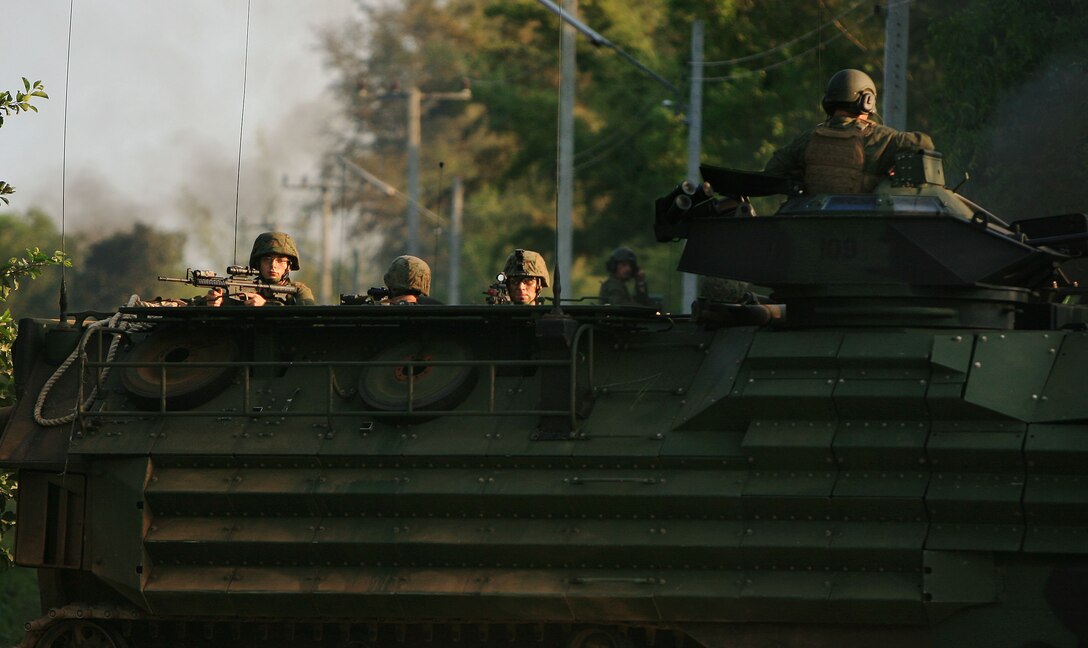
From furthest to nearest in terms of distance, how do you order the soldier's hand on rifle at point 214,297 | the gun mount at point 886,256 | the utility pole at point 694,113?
the utility pole at point 694,113, the soldier's hand on rifle at point 214,297, the gun mount at point 886,256

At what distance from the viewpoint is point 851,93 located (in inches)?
434

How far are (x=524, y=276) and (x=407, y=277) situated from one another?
104cm

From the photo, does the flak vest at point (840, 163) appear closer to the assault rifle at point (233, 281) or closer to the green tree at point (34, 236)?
the assault rifle at point (233, 281)

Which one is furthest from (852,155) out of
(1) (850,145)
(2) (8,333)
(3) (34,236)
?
(3) (34,236)

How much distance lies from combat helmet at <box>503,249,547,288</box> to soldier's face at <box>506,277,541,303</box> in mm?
41

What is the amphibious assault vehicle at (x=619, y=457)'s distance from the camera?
9680 mm

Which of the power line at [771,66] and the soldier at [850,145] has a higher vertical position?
the power line at [771,66]

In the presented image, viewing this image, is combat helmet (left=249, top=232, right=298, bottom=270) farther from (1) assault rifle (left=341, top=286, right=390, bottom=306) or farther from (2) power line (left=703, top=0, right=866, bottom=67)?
(2) power line (left=703, top=0, right=866, bottom=67)

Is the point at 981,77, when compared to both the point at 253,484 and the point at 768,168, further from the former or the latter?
the point at 253,484

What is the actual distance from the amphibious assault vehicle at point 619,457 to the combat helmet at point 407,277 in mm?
1579

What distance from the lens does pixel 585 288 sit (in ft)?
164

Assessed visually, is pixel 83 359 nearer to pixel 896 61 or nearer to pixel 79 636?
pixel 79 636

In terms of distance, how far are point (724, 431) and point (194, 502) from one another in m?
3.33

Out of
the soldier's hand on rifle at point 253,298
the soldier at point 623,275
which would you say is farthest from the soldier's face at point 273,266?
the soldier at point 623,275
